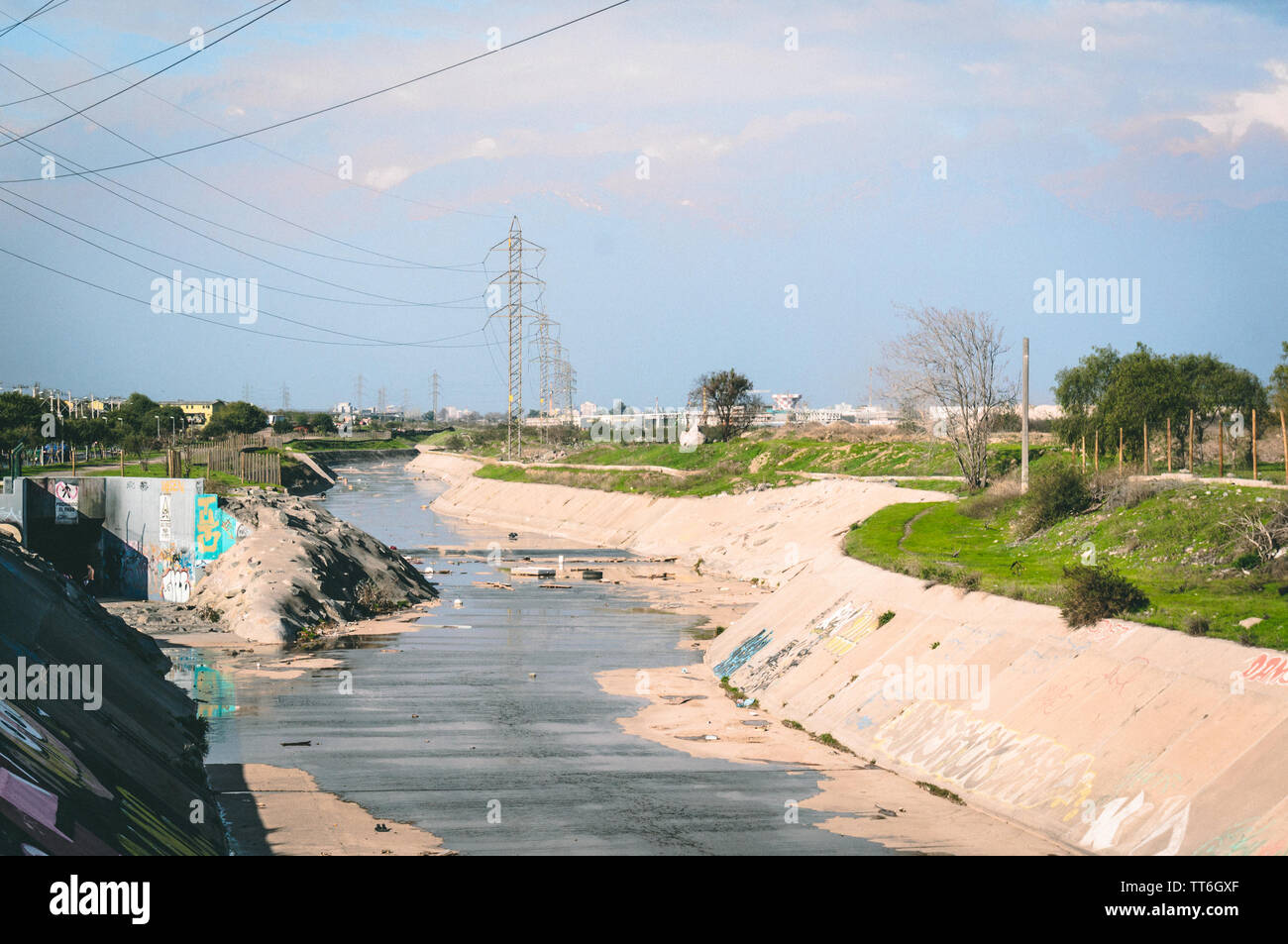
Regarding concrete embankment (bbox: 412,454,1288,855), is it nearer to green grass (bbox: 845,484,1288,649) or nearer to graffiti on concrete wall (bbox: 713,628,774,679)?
graffiti on concrete wall (bbox: 713,628,774,679)

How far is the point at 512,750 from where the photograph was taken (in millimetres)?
27734

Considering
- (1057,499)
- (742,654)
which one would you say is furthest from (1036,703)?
(1057,499)

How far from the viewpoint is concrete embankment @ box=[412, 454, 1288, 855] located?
733 inches

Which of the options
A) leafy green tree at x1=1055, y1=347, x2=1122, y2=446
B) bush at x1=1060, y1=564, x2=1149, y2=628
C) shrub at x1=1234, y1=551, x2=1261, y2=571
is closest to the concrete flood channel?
bush at x1=1060, y1=564, x2=1149, y2=628

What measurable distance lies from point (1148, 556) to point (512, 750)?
19.3 metres

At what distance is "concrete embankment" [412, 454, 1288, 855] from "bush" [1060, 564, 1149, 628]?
41cm

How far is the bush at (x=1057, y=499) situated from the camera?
41.0m

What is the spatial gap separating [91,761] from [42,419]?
313 ft

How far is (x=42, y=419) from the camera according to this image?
3984 inches

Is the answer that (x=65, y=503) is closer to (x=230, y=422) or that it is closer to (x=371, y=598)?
(x=371, y=598)

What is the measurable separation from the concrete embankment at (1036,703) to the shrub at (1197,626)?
230mm

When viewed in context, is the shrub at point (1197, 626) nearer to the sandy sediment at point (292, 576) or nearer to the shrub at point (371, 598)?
the sandy sediment at point (292, 576)
